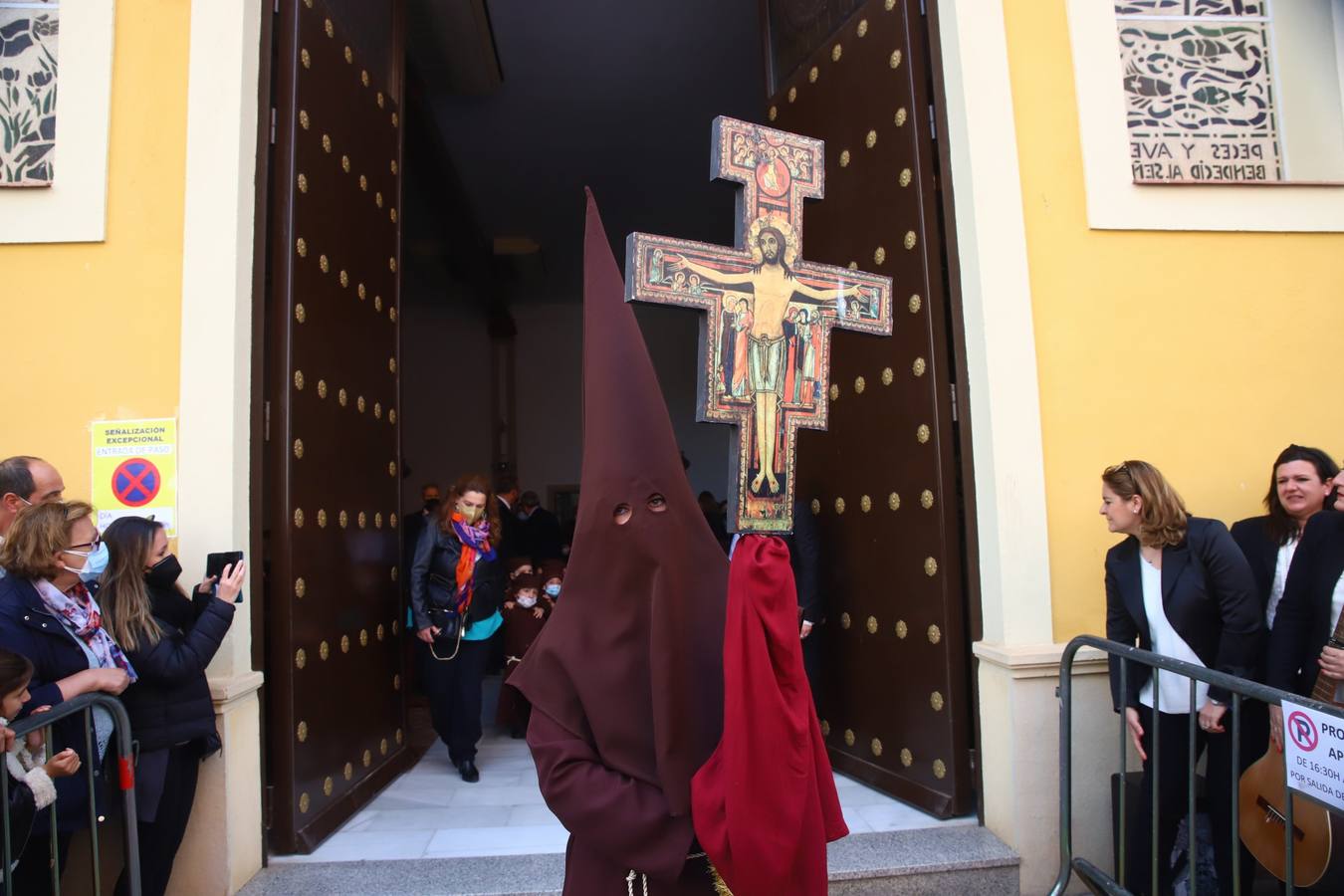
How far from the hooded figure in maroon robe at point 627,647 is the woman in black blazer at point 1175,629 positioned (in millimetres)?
2106

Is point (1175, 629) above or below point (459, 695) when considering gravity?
above

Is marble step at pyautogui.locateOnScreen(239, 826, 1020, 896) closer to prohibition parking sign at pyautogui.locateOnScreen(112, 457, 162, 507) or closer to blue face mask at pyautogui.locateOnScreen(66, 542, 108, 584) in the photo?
blue face mask at pyautogui.locateOnScreen(66, 542, 108, 584)

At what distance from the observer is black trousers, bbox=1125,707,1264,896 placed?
322cm

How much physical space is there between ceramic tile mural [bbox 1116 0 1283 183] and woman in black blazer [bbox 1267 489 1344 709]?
6.20 ft

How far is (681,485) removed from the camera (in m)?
1.95

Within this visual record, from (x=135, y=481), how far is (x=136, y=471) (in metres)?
0.04

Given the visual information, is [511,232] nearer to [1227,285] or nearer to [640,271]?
[1227,285]

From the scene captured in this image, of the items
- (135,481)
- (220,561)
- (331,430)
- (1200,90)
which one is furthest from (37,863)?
(1200,90)

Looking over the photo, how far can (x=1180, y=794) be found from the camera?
331 centimetres

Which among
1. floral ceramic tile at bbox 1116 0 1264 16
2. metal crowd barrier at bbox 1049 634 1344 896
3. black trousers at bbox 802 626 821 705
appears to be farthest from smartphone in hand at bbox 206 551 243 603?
floral ceramic tile at bbox 1116 0 1264 16

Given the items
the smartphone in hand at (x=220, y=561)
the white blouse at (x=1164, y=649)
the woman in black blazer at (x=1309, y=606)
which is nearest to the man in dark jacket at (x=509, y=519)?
the smartphone in hand at (x=220, y=561)

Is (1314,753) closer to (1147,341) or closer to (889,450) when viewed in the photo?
(1147,341)

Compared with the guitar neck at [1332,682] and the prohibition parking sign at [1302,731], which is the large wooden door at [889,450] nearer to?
the guitar neck at [1332,682]

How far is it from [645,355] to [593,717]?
770mm
